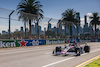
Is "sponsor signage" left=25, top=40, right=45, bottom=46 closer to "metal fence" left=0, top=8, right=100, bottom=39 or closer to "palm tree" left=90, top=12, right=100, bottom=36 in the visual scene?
"metal fence" left=0, top=8, right=100, bottom=39

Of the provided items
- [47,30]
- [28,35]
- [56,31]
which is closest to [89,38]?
[56,31]

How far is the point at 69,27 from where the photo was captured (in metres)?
38.6

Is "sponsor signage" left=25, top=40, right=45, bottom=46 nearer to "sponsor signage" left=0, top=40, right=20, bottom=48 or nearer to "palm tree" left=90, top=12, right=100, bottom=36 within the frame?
"sponsor signage" left=0, top=40, right=20, bottom=48

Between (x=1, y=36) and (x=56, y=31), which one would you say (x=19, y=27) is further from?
(x=56, y=31)

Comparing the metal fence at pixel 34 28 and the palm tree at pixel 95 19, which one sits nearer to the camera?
the metal fence at pixel 34 28

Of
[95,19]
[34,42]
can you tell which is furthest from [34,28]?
[95,19]

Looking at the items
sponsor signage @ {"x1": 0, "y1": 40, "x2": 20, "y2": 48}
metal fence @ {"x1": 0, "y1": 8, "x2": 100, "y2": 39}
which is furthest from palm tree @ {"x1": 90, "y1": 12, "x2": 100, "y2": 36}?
sponsor signage @ {"x1": 0, "y1": 40, "x2": 20, "y2": 48}

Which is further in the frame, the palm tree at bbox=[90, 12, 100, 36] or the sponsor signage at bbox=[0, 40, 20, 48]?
the palm tree at bbox=[90, 12, 100, 36]

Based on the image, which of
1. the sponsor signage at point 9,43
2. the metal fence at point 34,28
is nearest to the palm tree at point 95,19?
the metal fence at point 34,28

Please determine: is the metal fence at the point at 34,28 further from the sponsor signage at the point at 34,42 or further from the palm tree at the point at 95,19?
the palm tree at the point at 95,19

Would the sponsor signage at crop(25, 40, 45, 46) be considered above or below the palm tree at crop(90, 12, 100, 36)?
below

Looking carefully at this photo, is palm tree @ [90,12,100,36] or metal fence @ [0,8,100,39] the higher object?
palm tree @ [90,12,100,36]

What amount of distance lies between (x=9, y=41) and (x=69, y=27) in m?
20.1

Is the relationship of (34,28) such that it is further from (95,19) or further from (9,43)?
(95,19)
